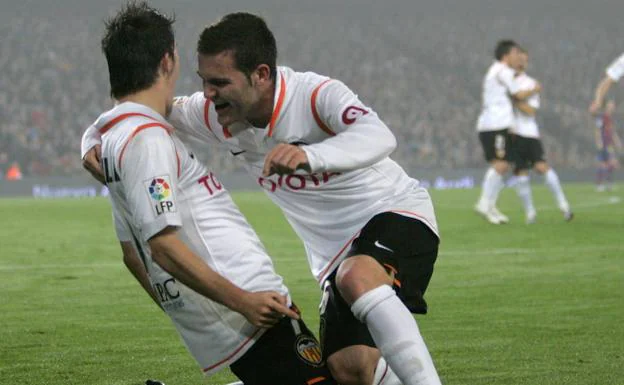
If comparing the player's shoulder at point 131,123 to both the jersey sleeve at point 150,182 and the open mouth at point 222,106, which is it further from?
the open mouth at point 222,106

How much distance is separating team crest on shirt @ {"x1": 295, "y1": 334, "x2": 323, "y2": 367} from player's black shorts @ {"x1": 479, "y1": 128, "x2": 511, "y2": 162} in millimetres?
11427

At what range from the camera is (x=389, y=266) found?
4090mm

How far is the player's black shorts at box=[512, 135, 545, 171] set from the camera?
14867 mm

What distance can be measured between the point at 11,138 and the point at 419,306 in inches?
1007

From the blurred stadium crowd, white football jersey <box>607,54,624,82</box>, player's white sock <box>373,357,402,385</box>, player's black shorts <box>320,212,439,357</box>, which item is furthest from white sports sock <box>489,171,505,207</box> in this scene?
the blurred stadium crowd

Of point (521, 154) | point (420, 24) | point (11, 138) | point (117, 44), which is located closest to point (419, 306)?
point (117, 44)

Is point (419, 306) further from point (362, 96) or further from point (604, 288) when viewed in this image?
point (362, 96)

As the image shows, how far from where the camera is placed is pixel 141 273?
406 centimetres

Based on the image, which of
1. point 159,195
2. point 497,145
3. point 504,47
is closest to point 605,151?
point 497,145

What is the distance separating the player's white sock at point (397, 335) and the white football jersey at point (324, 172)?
18.0 inches

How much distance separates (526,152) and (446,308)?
7.90 meters

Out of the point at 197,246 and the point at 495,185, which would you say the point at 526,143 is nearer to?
the point at 495,185

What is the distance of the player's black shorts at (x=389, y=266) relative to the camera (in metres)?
4.12

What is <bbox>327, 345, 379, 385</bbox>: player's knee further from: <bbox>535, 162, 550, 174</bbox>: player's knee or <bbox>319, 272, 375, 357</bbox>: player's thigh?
<bbox>535, 162, 550, 174</bbox>: player's knee
